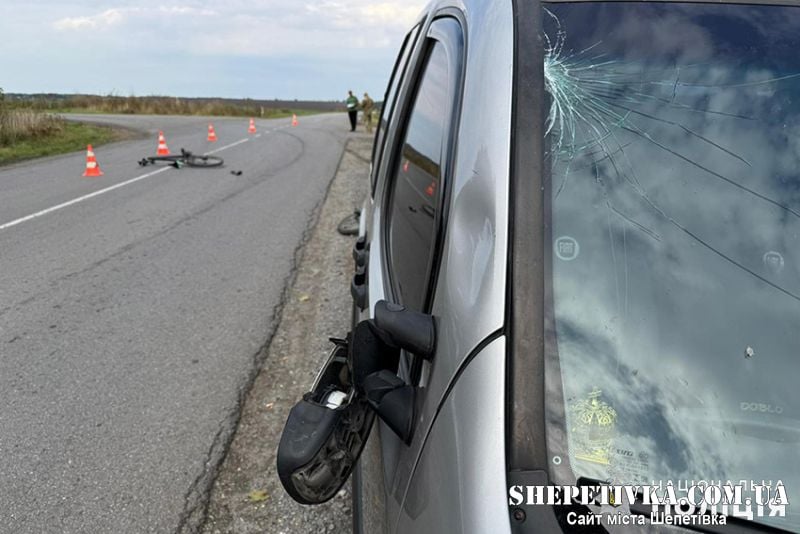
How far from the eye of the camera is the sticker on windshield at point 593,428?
111 centimetres

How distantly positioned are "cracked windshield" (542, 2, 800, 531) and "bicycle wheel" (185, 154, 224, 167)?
41.5 ft

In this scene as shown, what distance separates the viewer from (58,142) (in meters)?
17.8

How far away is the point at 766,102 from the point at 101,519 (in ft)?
9.29

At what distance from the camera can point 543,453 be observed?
1078 mm

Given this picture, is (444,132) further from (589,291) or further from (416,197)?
(589,291)

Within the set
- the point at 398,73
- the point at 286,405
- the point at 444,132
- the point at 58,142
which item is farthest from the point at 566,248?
the point at 58,142

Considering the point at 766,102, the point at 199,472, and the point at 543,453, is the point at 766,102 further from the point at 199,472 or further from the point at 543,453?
the point at 199,472

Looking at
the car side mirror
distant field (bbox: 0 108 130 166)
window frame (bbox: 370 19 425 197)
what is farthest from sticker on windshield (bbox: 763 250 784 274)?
distant field (bbox: 0 108 130 166)

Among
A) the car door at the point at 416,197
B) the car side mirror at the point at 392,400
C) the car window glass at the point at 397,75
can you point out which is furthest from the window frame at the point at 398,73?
the car side mirror at the point at 392,400

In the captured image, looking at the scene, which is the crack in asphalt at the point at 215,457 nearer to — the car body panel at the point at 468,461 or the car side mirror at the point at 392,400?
the car side mirror at the point at 392,400

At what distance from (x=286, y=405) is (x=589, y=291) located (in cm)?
262

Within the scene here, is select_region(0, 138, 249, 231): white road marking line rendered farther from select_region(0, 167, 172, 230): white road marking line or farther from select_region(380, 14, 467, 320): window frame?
select_region(380, 14, 467, 320): window frame

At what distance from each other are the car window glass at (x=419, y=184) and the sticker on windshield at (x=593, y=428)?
51 centimetres

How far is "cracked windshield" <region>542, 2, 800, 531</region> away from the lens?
44.9 inches
